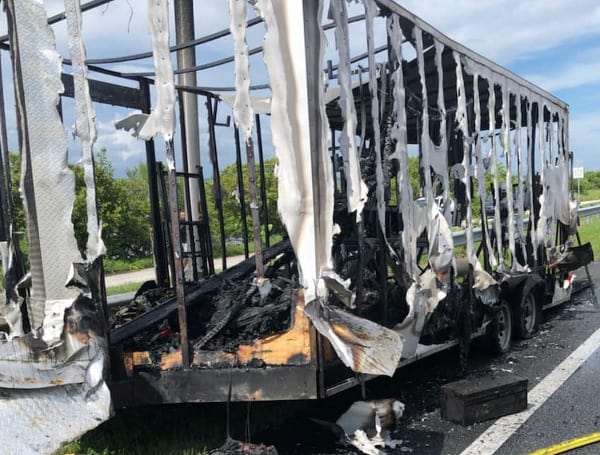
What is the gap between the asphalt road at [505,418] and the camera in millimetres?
4320

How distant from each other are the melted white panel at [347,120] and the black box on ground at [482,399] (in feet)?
6.07

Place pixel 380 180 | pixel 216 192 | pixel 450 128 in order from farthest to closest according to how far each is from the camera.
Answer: pixel 216 192 < pixel 450 128 < pixel 380 180

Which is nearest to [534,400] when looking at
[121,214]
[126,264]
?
[121,214]

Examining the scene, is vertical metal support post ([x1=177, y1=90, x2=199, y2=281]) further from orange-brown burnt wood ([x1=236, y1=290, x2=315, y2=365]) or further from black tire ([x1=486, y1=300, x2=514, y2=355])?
black tire ([x1=486, y1=300, x2=514, y2=355])

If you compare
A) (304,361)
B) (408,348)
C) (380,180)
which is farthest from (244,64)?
(408,348)

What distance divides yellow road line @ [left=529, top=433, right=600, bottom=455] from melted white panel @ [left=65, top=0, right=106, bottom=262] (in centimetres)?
322

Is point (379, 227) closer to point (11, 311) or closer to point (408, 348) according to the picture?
point (408, 348)

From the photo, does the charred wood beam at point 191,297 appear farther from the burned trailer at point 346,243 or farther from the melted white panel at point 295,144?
the melted white panel at point 295,144

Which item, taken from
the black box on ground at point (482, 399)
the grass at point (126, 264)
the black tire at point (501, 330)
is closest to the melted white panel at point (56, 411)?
the black box on ground at point (482, 399)

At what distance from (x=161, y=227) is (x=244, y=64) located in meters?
3.07

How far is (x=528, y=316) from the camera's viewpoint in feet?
24.4

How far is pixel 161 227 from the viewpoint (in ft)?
20.6

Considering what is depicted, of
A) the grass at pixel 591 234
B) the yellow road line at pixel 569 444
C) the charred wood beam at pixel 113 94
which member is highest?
the charred wood beam at pixel 113 94

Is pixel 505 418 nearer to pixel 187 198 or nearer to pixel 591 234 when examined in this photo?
pixel 187 198
